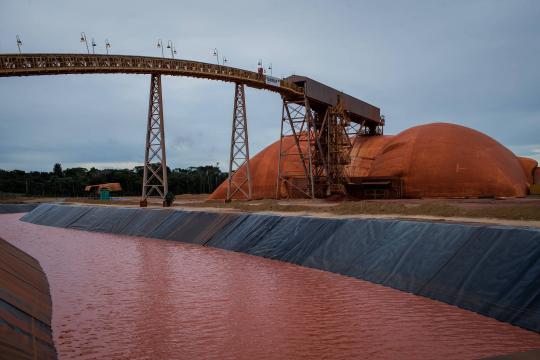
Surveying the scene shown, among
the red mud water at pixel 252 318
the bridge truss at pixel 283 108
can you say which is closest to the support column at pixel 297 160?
the bridge truss at pixel 283 108

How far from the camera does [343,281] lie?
49.9ft

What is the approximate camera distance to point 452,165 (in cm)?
4600

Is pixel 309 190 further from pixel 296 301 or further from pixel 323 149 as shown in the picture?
pixel 296 301

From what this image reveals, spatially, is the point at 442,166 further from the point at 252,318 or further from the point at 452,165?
the point at 252,318

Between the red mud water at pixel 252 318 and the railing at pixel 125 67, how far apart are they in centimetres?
1760

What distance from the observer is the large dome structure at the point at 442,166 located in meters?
44.6

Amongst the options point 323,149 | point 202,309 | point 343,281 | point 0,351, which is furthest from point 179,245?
point 323,149

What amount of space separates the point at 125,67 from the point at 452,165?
30897mm

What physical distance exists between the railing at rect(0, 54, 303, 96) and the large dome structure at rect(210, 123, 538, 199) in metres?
8.49

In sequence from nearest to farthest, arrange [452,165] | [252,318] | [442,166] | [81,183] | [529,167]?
1. [252,318]
2. [452,165]
3. [442,166]
4. [529,167]
5. [81,183]

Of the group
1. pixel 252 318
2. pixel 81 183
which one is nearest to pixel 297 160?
pixel 252 318

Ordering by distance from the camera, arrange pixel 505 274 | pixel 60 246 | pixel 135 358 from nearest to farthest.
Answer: pixel 135 358
pixel 505 274
pixel 60 246

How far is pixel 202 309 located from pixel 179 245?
14.1 meters

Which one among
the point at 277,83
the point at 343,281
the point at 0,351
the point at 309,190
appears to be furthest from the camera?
the point at 309,190
